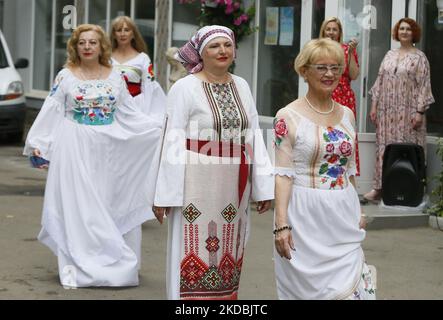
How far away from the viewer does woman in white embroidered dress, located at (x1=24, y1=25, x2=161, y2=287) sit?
852cm

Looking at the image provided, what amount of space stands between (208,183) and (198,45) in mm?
821

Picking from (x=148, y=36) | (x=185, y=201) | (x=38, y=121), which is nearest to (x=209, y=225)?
(x=185, y=201)

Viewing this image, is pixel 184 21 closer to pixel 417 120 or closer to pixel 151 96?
pixel 417 120

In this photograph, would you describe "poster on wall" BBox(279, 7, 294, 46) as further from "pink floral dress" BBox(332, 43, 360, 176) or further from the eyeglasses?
the eyeglasses

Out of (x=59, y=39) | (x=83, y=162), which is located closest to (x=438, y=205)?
(x=83, y=162)

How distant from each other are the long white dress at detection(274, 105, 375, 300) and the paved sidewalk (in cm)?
195

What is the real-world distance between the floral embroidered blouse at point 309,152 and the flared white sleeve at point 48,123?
2.82 m

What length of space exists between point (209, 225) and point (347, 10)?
684 cm

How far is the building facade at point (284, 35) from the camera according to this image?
12656 millimetres

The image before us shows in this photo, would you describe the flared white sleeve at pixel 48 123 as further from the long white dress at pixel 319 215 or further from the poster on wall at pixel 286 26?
the poster on wall at pixel 286 26

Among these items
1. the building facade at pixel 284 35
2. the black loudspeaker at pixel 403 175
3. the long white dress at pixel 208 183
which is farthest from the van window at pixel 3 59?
the long white dress at pixel 208 183

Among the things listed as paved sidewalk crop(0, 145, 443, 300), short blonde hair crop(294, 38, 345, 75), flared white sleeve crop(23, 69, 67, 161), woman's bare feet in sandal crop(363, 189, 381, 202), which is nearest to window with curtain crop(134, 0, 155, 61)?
paved sidewalk crop(0, 145, 443, 300)

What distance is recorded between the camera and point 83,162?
28.3 ft
